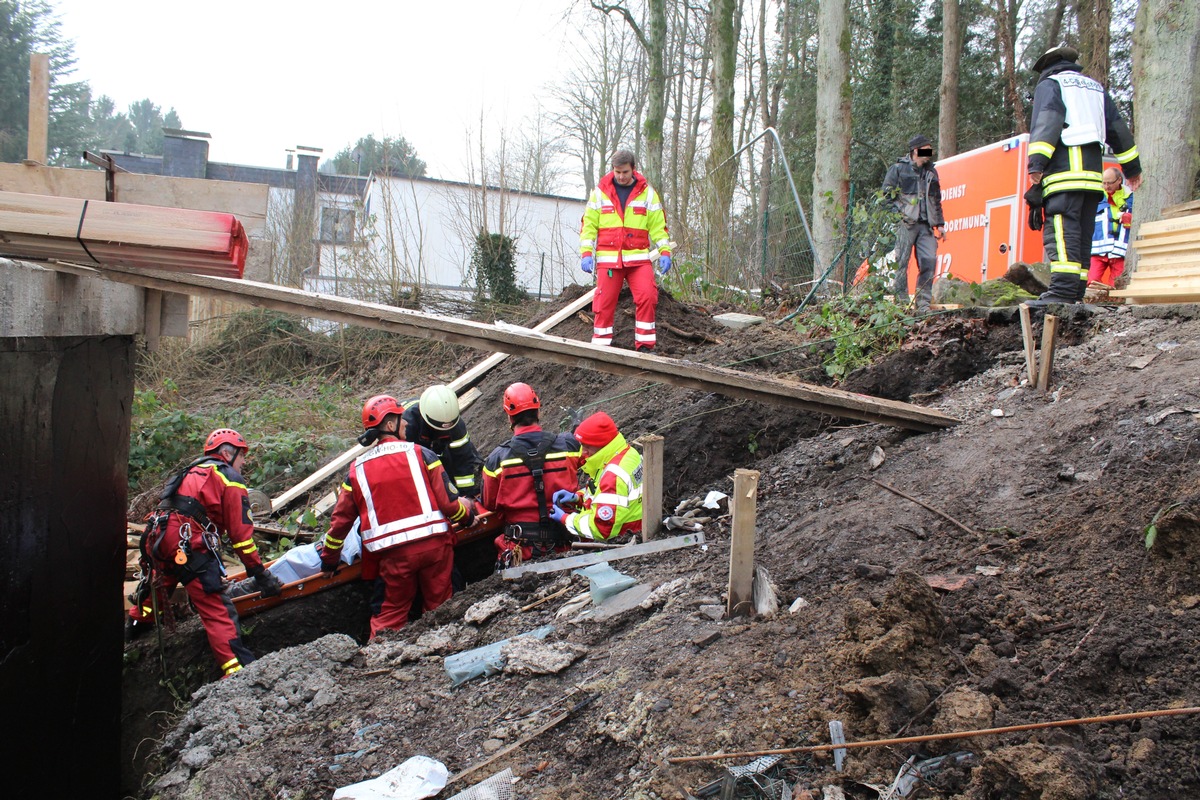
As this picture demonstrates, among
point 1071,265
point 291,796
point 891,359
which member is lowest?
point 291,796

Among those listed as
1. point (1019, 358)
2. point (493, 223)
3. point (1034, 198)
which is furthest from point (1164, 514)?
point (493, 223)

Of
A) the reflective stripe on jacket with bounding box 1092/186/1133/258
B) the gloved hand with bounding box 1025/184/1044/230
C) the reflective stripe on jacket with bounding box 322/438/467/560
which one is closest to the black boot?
the gloved hand with bounding box 1025/184/1044/230

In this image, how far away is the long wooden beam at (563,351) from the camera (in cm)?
509

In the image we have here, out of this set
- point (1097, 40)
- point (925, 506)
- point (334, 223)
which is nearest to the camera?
point (925, 506)

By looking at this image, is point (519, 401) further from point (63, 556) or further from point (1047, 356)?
point (1047, 356)

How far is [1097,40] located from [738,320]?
536 inches

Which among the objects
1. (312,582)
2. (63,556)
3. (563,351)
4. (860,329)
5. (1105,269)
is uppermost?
(1105,269)

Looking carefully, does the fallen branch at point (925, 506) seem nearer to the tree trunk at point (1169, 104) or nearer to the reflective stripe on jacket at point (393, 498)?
the reflective stripe on jacket at point (393, 498)

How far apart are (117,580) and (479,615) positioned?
2.59m

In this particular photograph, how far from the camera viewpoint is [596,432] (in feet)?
18.6

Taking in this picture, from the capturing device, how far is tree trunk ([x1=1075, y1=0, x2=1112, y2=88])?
17453 millimetres

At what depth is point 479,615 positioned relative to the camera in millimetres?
4746

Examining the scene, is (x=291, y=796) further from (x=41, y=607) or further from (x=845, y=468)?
(x=845, y=468)

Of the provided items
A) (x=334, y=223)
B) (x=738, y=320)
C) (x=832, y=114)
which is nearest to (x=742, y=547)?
(x=738, y=320)
